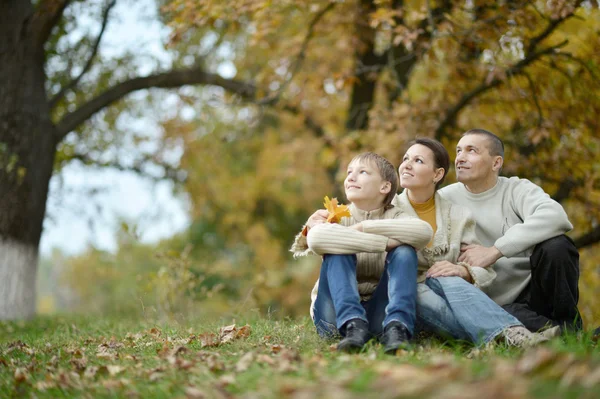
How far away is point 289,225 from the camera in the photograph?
19266 millimetres

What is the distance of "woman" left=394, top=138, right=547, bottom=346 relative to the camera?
359 centimetres

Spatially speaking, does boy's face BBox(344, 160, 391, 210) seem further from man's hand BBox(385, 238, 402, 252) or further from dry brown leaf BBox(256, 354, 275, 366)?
dry brown leaf BBox(256, 354, 275, 366)

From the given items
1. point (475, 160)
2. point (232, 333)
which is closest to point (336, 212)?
point (475, 160)

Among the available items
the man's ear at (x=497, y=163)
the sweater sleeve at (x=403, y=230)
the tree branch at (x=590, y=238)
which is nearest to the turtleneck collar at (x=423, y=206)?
the man's ear at (x=497, y=163)

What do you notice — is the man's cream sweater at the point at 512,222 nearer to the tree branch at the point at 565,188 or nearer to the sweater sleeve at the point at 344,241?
the sweater sleeve at the point at 344,241

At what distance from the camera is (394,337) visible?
331cm

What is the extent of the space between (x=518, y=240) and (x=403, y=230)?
796 millimetres

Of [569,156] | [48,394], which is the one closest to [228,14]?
[569,156]

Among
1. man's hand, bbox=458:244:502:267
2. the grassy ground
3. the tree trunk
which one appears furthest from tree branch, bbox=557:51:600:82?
the tree trunk

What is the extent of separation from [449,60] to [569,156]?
6.51ft

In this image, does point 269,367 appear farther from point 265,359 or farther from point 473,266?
point 473,266

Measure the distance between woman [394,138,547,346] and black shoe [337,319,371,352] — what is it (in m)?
0.48

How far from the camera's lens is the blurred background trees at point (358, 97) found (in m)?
7.14

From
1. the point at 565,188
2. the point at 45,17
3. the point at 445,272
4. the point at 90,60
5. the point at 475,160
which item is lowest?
the point at 445,272
